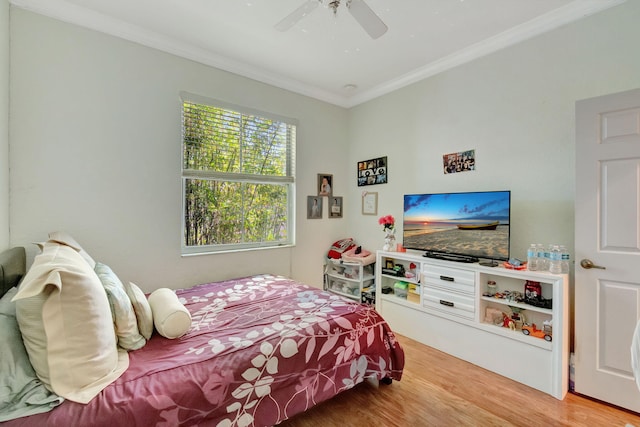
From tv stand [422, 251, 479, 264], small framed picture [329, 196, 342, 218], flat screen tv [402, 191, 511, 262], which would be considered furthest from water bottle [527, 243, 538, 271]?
small framed picture [329, 196, 342, 218]

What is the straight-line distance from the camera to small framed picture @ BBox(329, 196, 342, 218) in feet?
12.4

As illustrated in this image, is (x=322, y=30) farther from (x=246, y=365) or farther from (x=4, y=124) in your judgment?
(x=246, y=365)

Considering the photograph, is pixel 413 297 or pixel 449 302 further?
pixel 413 297

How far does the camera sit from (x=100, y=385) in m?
1.17

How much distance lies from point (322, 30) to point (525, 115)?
186 centimetres

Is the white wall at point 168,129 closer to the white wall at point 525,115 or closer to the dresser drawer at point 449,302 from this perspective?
the white wall at point 525,115

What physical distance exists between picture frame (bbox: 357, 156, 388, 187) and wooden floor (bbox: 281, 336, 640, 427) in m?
2.16

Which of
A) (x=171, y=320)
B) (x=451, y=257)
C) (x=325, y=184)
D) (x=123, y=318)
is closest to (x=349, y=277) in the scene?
(x=325, y=184)

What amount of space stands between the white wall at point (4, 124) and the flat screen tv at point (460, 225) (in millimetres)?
3220

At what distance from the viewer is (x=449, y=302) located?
2531 mm

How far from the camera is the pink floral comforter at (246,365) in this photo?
3.86ft

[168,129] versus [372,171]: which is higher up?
[168,129]

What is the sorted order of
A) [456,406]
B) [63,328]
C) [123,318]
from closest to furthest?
[63,328], [123,318], [456,406]

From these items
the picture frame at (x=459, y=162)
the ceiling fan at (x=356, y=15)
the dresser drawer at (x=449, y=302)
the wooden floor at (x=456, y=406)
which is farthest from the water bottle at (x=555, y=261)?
the ceiling fan at (x=356, y=15)
